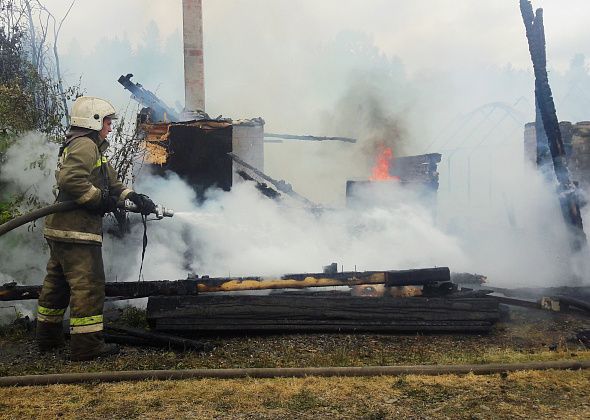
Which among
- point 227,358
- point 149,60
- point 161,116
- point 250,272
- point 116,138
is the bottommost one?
point 227,358

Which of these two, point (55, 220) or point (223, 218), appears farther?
point (223, 218)

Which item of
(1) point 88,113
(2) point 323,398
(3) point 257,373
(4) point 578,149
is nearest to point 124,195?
(1) point 88,113

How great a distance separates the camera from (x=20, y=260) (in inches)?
271

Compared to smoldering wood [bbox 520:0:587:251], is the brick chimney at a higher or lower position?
higher

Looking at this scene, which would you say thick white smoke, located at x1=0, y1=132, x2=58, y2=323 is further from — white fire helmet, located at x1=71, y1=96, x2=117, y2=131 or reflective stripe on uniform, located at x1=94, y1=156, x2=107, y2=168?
white fire helmet, located at x1=71, y1=96, x2=117, y2=131

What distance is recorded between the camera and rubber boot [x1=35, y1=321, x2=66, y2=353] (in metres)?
5.02

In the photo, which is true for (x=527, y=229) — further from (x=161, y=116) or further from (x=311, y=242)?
(x=161, y=116)

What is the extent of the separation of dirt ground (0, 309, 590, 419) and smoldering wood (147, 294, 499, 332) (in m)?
0.27

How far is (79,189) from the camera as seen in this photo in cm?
473

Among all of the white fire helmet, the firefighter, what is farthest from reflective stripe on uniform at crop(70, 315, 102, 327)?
the white fire helmet

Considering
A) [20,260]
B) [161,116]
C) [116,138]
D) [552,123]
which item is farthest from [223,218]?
[161,116]

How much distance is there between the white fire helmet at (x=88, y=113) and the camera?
500cm

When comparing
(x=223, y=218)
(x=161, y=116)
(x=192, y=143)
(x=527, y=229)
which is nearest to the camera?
(x=223, y=218)

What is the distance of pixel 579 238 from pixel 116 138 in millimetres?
7535
